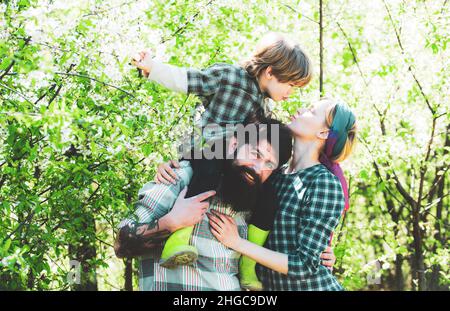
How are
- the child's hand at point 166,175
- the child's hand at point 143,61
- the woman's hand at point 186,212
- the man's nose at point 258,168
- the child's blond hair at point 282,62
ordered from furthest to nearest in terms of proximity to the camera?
1. the child's blond hair at point 282,62
2. the man's nose at point 258,168
3. the child's hand at point 166,175
4. the child's hand at point 143,61
5. the woman's hand at point 186,212

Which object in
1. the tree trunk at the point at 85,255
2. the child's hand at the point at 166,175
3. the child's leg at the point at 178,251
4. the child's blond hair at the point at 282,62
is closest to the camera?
the child's leg at the point at 178,251

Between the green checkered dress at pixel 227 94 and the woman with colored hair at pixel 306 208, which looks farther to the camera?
the green checkered dress at pixel 227 94

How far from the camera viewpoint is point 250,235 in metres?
3.56

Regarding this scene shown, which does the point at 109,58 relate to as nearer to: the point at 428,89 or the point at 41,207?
the point at 41,207

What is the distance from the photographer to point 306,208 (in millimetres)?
3537

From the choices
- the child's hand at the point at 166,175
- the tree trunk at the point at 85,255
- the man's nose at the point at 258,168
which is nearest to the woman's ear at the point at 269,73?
the man's nose at the point at 258,168

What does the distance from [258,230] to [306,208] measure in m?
0.28

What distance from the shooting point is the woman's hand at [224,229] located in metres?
3.38

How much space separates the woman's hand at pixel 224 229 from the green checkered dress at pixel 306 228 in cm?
28

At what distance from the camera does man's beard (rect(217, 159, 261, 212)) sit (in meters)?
3.42

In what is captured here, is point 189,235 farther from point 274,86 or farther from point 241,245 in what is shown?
point 274,86

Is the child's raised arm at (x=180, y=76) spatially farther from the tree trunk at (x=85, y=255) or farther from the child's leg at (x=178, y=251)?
the tree trunk at (x=85, y=255)
